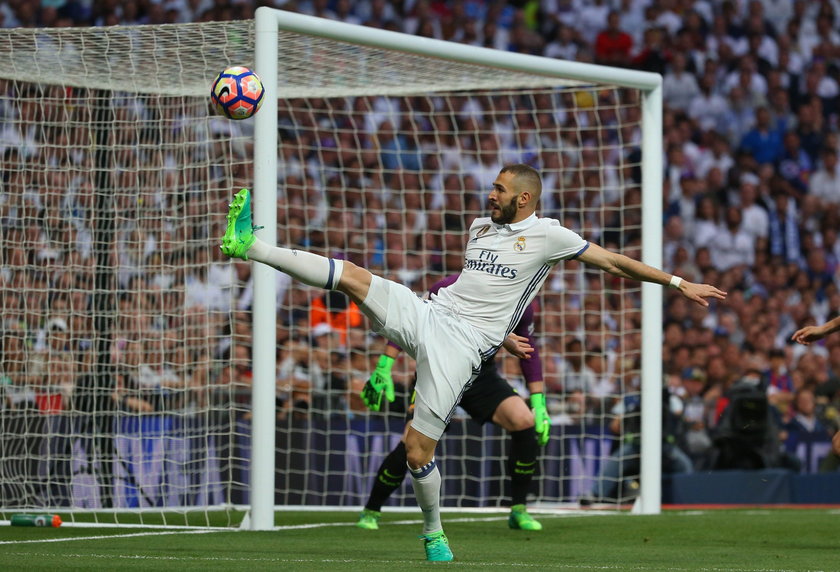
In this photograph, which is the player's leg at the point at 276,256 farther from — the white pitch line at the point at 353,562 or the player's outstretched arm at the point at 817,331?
the player's outstretched arm at the point at 817,331

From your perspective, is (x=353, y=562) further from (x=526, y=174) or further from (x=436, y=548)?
(x=526, y=174)

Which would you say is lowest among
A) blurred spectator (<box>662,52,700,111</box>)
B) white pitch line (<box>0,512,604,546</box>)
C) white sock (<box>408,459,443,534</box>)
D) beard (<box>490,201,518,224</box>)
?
white pitch line (<box>0,512,604,546</box>)

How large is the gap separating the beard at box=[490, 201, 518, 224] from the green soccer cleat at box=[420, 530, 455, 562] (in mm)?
1744

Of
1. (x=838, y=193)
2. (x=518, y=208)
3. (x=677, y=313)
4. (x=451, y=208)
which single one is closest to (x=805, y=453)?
(x=677, y=313)

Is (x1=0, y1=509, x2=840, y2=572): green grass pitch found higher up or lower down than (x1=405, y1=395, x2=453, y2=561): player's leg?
lower down

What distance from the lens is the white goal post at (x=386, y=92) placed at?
9383mm

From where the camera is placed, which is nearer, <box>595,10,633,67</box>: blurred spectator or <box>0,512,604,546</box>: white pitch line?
<box>0,512,604,546</box>: white pitch line

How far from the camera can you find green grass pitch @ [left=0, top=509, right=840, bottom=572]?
22.4ft

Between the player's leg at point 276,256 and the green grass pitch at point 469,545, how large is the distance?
1452 millimetres

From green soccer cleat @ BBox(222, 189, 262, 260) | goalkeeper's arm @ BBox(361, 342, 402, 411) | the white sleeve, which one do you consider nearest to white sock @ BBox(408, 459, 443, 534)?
the white sleeve

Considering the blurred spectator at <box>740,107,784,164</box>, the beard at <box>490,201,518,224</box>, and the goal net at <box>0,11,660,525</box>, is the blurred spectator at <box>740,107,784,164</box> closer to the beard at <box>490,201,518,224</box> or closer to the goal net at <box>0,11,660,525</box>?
the goal net at <box>0,11,660,525</box>

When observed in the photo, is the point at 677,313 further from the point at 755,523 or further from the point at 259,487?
the point at 259,487

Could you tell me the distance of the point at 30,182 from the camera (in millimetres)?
11008

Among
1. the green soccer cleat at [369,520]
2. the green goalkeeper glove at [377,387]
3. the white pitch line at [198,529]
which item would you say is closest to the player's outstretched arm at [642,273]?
the green goalkeeper glove at [377,387]
